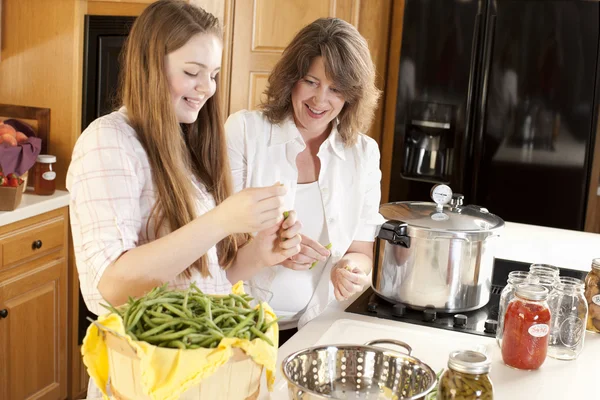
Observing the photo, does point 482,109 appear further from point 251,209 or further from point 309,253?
point 251,209

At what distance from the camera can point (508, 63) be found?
362cm

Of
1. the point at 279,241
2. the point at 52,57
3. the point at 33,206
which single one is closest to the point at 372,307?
the point at 279,241

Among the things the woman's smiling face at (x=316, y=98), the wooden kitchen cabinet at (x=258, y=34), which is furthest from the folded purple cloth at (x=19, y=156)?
the woman's smiling face at (x=316, y=98)

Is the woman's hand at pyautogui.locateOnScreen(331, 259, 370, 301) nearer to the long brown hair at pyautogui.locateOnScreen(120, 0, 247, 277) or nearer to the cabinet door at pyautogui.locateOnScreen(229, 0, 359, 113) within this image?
the long brown hair at pyautogui.locateOnScreen(120, 0, 247, 277)

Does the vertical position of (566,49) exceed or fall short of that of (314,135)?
it exceeds it

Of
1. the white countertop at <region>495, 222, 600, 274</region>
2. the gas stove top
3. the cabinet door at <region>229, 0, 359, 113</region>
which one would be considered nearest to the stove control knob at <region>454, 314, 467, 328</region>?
the gas stove top

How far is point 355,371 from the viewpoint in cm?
126

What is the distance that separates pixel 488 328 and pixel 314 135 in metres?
0.74

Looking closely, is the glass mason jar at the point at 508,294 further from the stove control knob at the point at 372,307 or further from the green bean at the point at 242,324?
the green bean at the point at 242,324

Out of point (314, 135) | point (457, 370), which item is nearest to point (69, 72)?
point (314, 135)

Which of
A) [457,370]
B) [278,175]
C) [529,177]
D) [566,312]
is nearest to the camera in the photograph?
[457,370]

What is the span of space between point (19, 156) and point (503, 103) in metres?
2.13

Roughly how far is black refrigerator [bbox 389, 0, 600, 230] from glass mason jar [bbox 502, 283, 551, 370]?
2270 mm

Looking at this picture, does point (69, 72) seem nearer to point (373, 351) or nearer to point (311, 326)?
point (311, 326)
